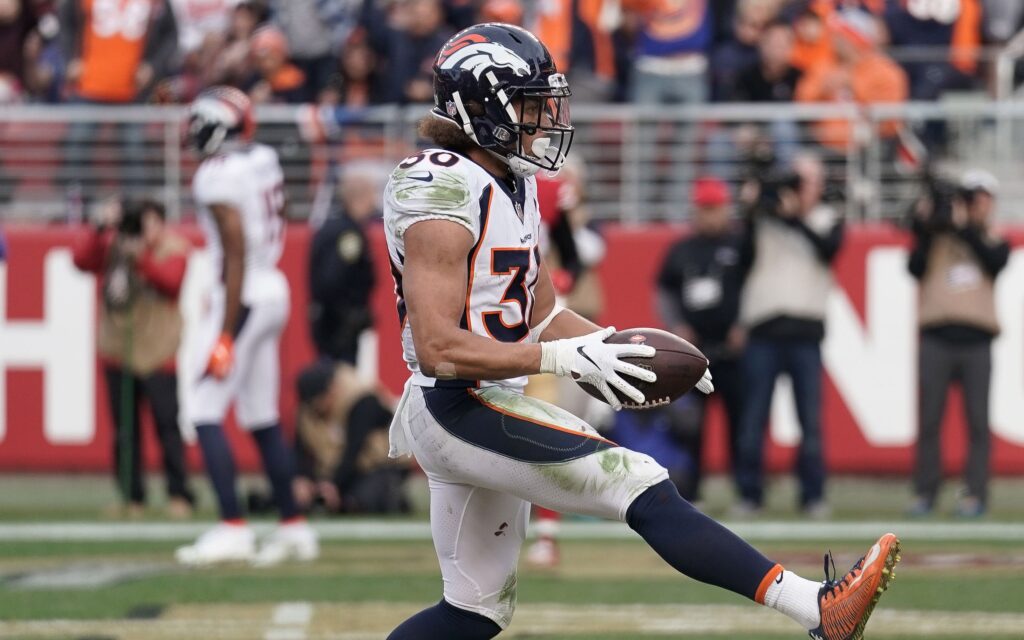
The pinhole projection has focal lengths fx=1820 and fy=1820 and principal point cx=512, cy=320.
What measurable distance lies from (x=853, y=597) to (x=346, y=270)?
730 cm

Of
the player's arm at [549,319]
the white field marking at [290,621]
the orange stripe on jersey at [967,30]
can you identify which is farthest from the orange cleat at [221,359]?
the orange stripe on jersey at [967,30]

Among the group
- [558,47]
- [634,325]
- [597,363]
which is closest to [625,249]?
[634,325]

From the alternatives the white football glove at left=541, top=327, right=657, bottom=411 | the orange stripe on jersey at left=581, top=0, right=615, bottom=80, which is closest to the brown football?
the white football glove at left=541, top=327, right=657, bottom=411

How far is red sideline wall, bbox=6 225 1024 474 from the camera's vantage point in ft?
40.8

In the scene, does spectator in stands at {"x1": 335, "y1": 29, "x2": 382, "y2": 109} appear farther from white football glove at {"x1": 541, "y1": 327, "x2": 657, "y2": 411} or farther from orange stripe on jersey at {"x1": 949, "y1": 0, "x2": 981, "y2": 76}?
white football glove at {"x1": 541, "y1": 327, "x2": 657, "y2": 411}

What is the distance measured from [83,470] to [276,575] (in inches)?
202

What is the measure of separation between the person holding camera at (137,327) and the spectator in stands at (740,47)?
13.9 ft

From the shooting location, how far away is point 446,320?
14.9ft

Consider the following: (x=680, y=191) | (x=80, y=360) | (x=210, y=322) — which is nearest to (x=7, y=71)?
(x=80, y=360)

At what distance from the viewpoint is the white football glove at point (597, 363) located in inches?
179

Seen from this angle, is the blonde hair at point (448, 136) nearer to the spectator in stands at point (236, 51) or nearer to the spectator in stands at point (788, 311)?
the spectator in stands at point (788, 311)

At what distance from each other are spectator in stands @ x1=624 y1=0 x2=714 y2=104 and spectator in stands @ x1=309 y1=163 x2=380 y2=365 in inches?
100

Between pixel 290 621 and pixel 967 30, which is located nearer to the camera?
pixel 290 621

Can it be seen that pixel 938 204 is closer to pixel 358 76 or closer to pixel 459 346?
pixel 358 76
